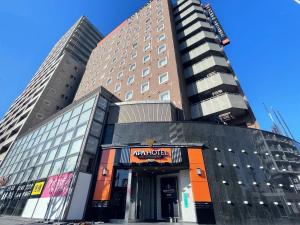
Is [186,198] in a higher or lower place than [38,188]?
lower

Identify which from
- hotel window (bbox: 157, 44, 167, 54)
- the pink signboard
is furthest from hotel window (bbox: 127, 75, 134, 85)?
the pink signboard

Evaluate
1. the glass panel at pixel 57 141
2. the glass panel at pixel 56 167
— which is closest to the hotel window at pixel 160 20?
the glass panel at pixel 57 141

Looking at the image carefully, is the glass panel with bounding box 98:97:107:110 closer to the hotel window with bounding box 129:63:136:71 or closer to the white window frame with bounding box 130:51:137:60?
the hotel window with bounding box 129:63:136:71

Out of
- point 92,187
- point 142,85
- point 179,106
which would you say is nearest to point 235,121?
point 179,106

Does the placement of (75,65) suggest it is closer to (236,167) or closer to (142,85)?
(142,85)

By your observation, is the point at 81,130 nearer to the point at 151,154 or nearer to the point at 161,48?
the point at 151,154

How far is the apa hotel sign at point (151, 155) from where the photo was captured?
16.5 metres

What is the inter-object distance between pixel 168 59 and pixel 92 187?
69.4 feet

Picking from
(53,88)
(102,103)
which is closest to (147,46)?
(102,103)

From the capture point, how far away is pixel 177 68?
86.4 ft

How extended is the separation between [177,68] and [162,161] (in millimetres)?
15123

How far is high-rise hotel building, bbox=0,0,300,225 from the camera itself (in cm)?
1445

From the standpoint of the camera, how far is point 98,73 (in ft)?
137

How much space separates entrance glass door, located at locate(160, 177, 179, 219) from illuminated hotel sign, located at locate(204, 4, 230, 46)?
2688 centimetres
